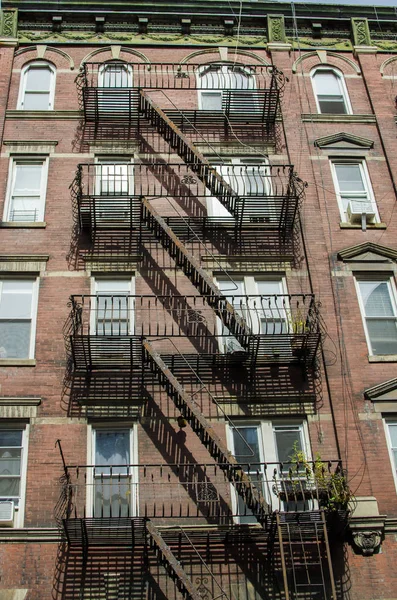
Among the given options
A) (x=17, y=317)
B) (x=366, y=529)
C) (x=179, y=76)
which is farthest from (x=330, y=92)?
(x=366, y=529)

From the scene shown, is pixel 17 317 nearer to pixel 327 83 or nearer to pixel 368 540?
pixel 368 540

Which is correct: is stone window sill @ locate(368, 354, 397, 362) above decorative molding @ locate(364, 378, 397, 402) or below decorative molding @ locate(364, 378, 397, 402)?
above

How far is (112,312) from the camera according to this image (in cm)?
1767

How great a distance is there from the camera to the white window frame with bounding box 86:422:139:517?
1548cm

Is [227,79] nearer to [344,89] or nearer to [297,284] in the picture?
[344,89]

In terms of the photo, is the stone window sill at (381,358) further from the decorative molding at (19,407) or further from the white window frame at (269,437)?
the decorative molding at (19,407)

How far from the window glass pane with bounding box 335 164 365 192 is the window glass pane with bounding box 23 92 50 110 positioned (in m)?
7.61

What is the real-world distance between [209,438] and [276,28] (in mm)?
13330

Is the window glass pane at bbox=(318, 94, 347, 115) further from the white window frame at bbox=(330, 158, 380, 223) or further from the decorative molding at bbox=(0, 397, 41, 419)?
the decorative molding at bbox=(0, 397, 41, 419)

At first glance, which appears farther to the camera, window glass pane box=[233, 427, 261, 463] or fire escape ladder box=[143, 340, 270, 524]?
window glass pane box=[233, 427, 261, 463]

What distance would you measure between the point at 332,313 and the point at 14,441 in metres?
6.95

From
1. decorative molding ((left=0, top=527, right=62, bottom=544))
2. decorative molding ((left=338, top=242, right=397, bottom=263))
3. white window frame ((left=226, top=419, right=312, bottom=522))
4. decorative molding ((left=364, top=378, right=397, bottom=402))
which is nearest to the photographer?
decorative molding ((left=0, top=527, right=62, bottom=544))

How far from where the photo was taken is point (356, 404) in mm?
16875

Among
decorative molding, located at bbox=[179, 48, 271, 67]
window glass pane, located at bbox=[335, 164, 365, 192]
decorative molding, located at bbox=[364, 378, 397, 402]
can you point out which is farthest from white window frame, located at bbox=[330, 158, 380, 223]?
decorative molding, located at bbox=[364, 378, 397, 402]
